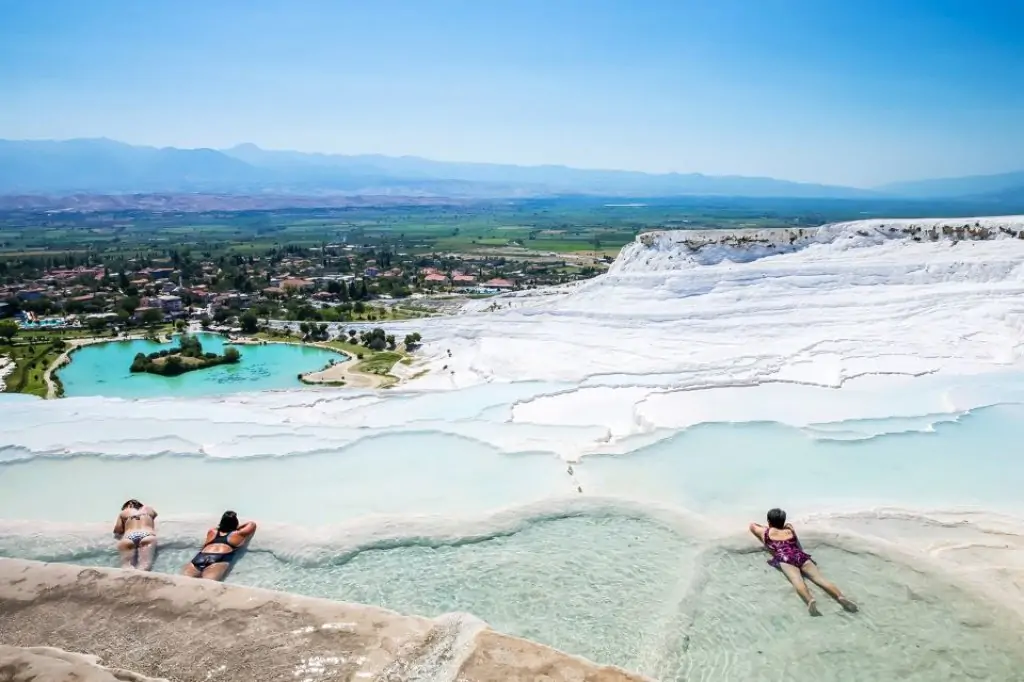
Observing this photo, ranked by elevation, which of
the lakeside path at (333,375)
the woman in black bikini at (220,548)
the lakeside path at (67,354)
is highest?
the woman in black bikini at (220,548)

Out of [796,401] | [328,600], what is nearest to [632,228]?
[796,401]

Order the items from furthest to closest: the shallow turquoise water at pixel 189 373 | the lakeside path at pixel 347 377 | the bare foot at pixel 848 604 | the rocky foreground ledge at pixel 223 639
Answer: the shallow turquoise water at pixel 189 373
the lakeside path at pixel 347 377
the bare foot at pixel 848 604
the rocky foreground ledge at pixel 223 639

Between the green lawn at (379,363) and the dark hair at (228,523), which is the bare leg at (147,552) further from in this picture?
the green lawn at (379,363)

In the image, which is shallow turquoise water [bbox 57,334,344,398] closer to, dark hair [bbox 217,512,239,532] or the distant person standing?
the distant person standing

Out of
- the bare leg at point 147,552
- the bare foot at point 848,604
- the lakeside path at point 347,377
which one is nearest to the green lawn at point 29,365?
the lakeside path at point 347,377

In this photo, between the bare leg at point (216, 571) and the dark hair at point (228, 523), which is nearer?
the bare leg at point (216, 571)

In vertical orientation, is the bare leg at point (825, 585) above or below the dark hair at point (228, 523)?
above

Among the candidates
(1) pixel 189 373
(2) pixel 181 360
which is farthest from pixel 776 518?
(2) pixel 181 360
